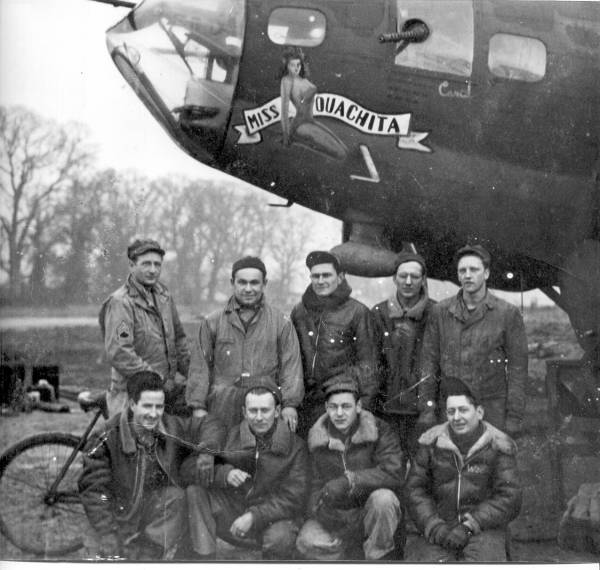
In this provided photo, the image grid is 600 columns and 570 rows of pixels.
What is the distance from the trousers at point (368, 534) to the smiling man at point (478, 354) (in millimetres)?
563

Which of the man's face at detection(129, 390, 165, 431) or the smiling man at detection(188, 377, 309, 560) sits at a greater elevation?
→ the man's face at detection(129, 390, 165, 431)

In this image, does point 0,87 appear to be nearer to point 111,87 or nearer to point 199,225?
point 111,87

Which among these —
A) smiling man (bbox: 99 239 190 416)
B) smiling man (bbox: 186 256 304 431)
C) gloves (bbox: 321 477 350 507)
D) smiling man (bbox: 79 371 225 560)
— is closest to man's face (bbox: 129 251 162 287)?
smiling man (bbox: 99 239 190 416)

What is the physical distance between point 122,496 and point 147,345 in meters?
Answer: 0.96

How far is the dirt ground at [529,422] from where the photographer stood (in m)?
5.49

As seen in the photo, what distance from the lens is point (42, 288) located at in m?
5.55

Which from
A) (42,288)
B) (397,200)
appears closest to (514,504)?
(397,200)

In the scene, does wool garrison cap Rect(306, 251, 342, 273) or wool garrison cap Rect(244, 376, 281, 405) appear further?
wool garrison cap Rect(306, 251, 342, 273)

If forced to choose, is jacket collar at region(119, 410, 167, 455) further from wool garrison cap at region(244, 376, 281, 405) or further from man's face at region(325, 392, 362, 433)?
man's face at region(325, 392, 362, 433)

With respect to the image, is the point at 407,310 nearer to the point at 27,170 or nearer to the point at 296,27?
the point at 296,27

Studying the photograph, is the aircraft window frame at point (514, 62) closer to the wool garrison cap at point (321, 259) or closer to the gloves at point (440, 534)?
the wool garrison cap at point (321, 259)

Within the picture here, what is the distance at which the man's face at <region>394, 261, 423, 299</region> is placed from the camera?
560 cm

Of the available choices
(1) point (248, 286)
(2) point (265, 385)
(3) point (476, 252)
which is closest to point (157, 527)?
(2) point (265, 385)

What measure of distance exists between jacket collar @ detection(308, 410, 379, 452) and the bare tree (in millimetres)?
2110
